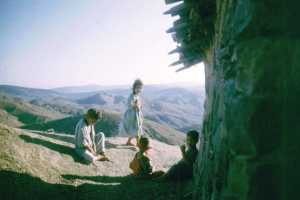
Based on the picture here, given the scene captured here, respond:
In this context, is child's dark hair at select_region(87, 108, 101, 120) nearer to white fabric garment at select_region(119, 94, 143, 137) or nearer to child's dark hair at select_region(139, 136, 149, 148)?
child's dark hair at select_region(139, 136, 149, 148)

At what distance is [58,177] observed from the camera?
604cm

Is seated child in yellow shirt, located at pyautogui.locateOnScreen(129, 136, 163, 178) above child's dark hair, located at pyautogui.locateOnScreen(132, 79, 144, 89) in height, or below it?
below

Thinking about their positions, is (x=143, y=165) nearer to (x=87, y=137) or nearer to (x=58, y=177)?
(x=87, y=137)

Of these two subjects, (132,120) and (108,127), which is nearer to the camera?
(132,120)

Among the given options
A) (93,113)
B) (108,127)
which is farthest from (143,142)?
(108,127)

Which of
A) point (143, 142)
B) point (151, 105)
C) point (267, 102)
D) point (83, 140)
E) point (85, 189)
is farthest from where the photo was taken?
point (151, 105)

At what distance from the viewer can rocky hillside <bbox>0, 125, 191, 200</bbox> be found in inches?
209

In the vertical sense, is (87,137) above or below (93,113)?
below

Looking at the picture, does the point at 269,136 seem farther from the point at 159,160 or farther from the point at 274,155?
the point at 159,160

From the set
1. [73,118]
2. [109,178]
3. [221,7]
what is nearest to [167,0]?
[221,7]

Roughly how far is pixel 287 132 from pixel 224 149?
72 centimetres

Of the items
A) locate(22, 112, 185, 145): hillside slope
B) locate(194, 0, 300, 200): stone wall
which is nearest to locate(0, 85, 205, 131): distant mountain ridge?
locate(22, 112, 185, 145): hillside slope

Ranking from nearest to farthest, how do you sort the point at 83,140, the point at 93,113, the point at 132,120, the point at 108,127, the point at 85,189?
1. the point at 85,189
2. the point at 93,113
3. the point at 83,140
4. the point at 132,120
5. the point at 108,127

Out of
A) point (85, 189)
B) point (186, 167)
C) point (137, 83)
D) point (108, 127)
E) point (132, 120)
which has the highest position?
point (137, 83)
